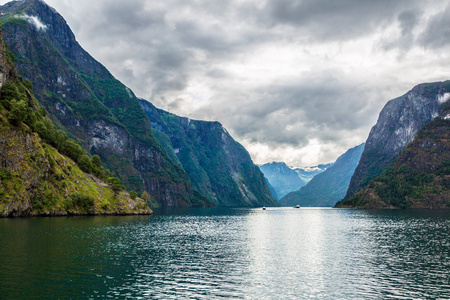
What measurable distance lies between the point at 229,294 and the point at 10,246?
48429 millimetres

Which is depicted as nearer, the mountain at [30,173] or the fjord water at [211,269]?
the fjord water at [211,269]

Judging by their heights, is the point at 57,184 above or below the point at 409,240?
above

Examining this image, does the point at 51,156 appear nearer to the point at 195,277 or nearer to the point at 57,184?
the point at 57,184

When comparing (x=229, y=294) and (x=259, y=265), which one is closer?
(x=229, y=294)

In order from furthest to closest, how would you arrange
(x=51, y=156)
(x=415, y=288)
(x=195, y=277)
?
(x=51, y=156)
(x=195, y=277)
(x=415, y=288)

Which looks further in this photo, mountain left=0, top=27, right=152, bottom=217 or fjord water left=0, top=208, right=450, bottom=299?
mountain left=0, top=27, right=152, bottom=217

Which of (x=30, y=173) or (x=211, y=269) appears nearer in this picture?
(x=211, y=269)

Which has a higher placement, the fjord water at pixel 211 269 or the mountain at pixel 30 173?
the mountain at pixel 30 173

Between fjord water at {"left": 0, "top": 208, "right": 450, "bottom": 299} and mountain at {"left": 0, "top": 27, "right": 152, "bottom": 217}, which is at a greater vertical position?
mountain at {"left": 0, "top": 27, "right": 152, "bottom": 217}

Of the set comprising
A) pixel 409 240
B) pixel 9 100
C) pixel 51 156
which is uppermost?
pixel 9 100

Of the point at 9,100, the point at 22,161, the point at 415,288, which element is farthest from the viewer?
the point at 9,100

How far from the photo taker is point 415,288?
4412 centimetres

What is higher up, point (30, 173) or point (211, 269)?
point (30, 173)

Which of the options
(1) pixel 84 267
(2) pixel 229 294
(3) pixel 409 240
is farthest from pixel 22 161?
(3) pixel 409 240
